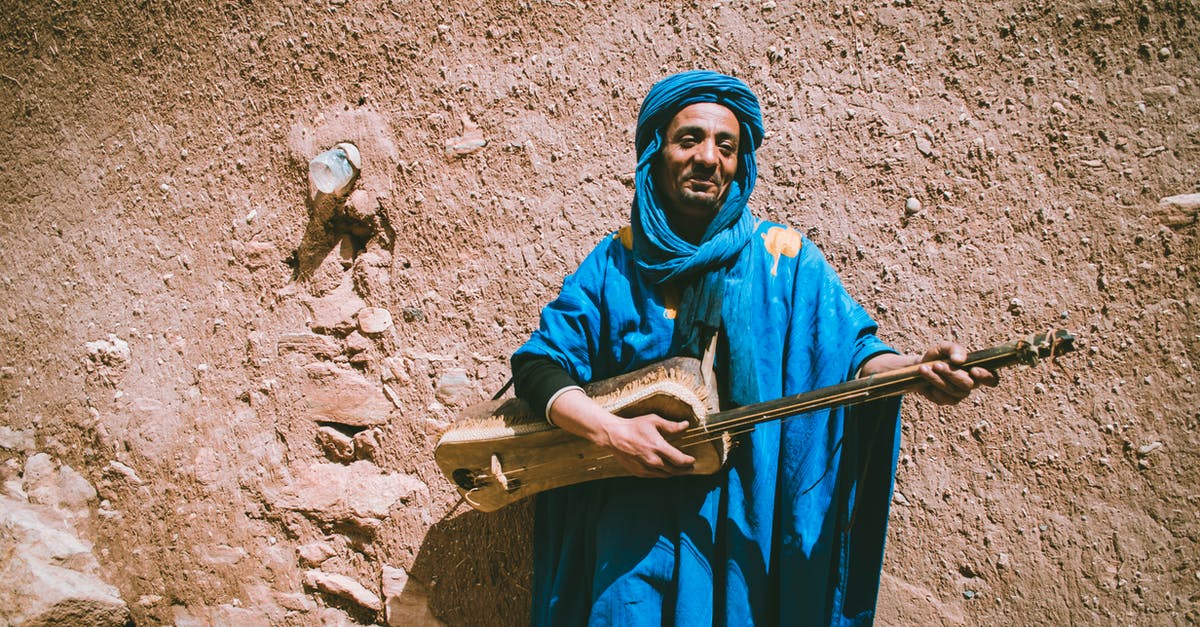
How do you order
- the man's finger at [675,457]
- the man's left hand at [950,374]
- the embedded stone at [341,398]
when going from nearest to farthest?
the man's left hand at [950,374] < the man's finger at [675,457] < the embedded stone at [341,398]

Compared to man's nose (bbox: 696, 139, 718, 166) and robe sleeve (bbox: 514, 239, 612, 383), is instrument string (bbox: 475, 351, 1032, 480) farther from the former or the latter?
man's nose (bbox: 696, 139, 718, 166)

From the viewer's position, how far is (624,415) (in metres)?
1.69

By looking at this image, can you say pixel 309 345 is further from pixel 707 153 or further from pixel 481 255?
pixel 707 153

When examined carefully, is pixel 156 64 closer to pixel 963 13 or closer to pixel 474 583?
pixel 474 583

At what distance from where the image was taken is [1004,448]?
76.1 inches

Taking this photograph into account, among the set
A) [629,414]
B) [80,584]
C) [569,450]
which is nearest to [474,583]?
[569,450]

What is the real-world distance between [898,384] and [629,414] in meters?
0.53

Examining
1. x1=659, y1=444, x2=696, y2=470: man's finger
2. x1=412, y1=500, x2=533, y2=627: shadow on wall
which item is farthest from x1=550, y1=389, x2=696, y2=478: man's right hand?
x1=412, y1=500, x2=533, y2=627: shadow on wall

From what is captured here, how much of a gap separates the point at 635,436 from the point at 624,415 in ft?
0.23

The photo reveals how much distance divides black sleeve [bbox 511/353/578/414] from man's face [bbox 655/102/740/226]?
455 millimetres

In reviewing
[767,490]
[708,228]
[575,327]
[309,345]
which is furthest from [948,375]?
[309,345]

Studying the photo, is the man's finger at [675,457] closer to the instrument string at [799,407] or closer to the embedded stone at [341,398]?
the instrument string at [799,407]

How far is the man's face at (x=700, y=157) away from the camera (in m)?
1.75

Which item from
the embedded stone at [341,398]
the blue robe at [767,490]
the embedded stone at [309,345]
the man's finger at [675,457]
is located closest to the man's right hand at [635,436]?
the man's finger at [675,457]
